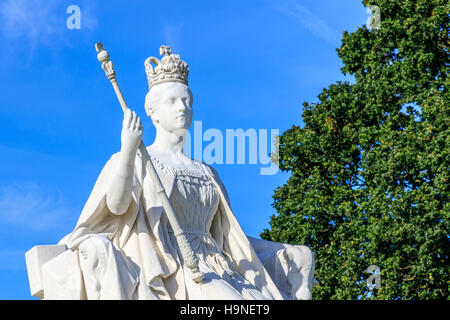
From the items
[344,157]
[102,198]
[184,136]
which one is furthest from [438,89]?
[102,198]

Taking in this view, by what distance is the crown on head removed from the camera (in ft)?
30.1

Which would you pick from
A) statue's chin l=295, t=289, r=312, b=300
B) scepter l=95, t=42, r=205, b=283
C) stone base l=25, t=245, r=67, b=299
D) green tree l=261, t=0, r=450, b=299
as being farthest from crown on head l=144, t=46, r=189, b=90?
green tree l=261, t=0, r=450, b=299

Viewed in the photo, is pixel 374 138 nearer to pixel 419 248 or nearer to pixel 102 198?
pixel 419 248

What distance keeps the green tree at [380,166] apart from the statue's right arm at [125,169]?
31.0ft

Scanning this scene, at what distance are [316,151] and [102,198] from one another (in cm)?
1136

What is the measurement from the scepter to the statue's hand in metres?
0.15

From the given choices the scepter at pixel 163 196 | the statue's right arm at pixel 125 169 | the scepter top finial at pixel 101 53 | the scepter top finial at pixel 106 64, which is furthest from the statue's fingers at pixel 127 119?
the scepter top finial at pixel 101 53

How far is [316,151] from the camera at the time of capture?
63.2 feet

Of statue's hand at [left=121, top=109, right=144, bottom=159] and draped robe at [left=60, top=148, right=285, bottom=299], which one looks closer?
draped robe at [left=60, top=148, right=285, bottom=299]

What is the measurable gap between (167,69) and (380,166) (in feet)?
30.2

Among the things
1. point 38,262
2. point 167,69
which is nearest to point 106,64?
point 167,69

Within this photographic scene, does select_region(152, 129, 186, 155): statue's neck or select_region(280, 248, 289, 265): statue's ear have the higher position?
select_region(152, 129, 186, 155): statue's neck

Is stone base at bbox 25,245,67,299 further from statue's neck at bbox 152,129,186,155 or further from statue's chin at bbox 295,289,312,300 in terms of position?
statue's chin at bbox 295,289,312,300

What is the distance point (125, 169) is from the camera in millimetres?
8164
